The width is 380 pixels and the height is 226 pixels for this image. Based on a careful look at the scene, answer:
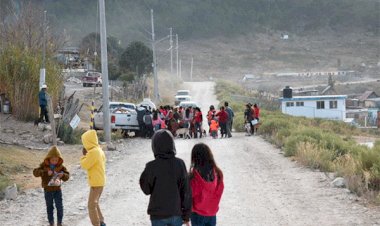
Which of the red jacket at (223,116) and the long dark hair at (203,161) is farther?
the red jacket at (223,116)

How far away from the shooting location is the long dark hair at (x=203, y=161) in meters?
8.55

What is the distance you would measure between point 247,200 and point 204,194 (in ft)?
20.7

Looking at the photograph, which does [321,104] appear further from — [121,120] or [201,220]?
[201,220]

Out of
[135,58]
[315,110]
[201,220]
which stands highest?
[135,58]

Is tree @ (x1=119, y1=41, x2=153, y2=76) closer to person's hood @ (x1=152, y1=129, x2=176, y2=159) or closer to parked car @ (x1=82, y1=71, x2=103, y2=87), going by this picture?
parked car @ (x1=82, y1=71, x2=103, y2=87)

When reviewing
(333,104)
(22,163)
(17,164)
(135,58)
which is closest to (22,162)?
(22,163)

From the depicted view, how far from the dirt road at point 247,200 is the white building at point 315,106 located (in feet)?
188

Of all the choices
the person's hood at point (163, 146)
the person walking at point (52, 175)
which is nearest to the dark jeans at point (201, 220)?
the person's hood at point (163, 146)

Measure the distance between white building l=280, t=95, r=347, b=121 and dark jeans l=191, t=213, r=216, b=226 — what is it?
2771 inches

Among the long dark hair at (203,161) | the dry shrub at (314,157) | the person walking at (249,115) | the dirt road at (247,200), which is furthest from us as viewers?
the person walking at (249,115)

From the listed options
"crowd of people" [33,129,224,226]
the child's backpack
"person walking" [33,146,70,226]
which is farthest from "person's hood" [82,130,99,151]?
the child's backpack

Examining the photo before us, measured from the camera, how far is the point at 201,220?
28.9ft

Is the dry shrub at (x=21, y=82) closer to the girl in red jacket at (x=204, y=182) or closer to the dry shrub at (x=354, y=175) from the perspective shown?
the dry shrub at (x=354, y=175)

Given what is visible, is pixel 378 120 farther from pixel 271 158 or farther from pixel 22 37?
pixel 271 158
